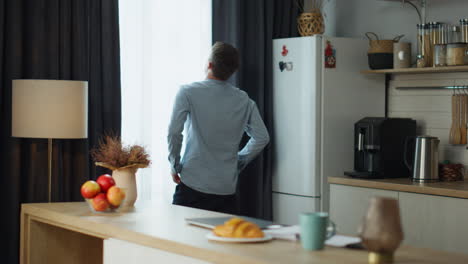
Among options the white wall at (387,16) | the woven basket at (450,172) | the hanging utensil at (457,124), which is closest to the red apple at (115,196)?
the woven basket at (450,172)

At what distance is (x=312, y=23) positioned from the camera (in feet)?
15.5

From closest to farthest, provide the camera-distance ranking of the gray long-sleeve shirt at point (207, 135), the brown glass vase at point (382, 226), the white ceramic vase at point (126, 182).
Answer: the brown glass vase at point (382, 226)
the white ceramic vase at point (126, 182)
the gray long-sleeve shirt at point (207, 135)

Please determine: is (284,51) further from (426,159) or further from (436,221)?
(436,221)

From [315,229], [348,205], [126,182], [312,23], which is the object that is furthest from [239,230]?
[312,23]

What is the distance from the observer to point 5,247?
3625 millimetres

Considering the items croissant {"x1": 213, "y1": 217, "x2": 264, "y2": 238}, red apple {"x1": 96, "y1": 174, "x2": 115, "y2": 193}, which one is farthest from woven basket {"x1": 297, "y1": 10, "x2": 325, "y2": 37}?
croissant {"x1": 213, "y1": 217, "x2": 264, "y2": 238}

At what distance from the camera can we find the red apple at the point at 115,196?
275cm

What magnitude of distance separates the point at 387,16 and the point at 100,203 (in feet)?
9.35

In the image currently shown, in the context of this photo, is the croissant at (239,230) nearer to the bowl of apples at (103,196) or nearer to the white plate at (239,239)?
the white plate at (239,239)

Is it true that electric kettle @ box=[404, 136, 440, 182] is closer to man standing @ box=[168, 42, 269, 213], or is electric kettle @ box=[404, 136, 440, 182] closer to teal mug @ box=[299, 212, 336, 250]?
man standing @ box=[168, 42, 269, 213]

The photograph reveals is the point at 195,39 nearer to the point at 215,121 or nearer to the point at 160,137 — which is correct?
the point at 160,137

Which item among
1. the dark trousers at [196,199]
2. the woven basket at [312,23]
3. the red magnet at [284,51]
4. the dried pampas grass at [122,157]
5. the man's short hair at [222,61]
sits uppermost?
the woven basket at [312,23]

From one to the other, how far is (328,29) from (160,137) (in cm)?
167

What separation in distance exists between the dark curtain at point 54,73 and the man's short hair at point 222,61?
0.70 m
